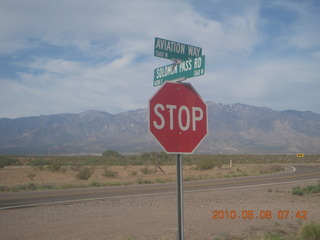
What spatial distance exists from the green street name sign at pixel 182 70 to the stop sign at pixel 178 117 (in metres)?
0.33

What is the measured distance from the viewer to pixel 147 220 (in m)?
11.4

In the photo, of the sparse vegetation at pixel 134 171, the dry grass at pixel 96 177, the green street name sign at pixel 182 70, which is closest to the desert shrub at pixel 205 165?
the sparse vegetation at pixel 134 171

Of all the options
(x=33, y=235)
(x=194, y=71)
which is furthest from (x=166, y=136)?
(x=33, y=235)

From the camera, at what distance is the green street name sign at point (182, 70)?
4980 millimetres

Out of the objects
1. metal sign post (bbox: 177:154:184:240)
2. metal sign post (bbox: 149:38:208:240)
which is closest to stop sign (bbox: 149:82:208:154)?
metal sign post (bbox: 149:38:208:240)

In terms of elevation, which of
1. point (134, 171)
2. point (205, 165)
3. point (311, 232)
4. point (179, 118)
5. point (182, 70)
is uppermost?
point (182, 70)

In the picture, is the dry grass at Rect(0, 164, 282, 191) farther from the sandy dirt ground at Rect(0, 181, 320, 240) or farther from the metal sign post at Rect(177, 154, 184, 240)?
the metal sign post at Rect(177, 154, 184, 240)

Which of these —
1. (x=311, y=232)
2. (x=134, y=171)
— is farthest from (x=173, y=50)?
(x=134, y=171)

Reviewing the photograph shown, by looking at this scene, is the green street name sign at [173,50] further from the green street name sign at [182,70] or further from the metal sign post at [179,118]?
the metal sign post at [179,118]

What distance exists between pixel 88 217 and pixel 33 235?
2856mm

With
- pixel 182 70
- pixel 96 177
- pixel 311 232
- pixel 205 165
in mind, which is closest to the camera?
pixel 182 70

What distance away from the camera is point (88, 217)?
12.1m

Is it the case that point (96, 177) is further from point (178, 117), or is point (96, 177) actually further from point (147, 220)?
point (178, 117)

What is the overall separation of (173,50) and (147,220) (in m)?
7.33
